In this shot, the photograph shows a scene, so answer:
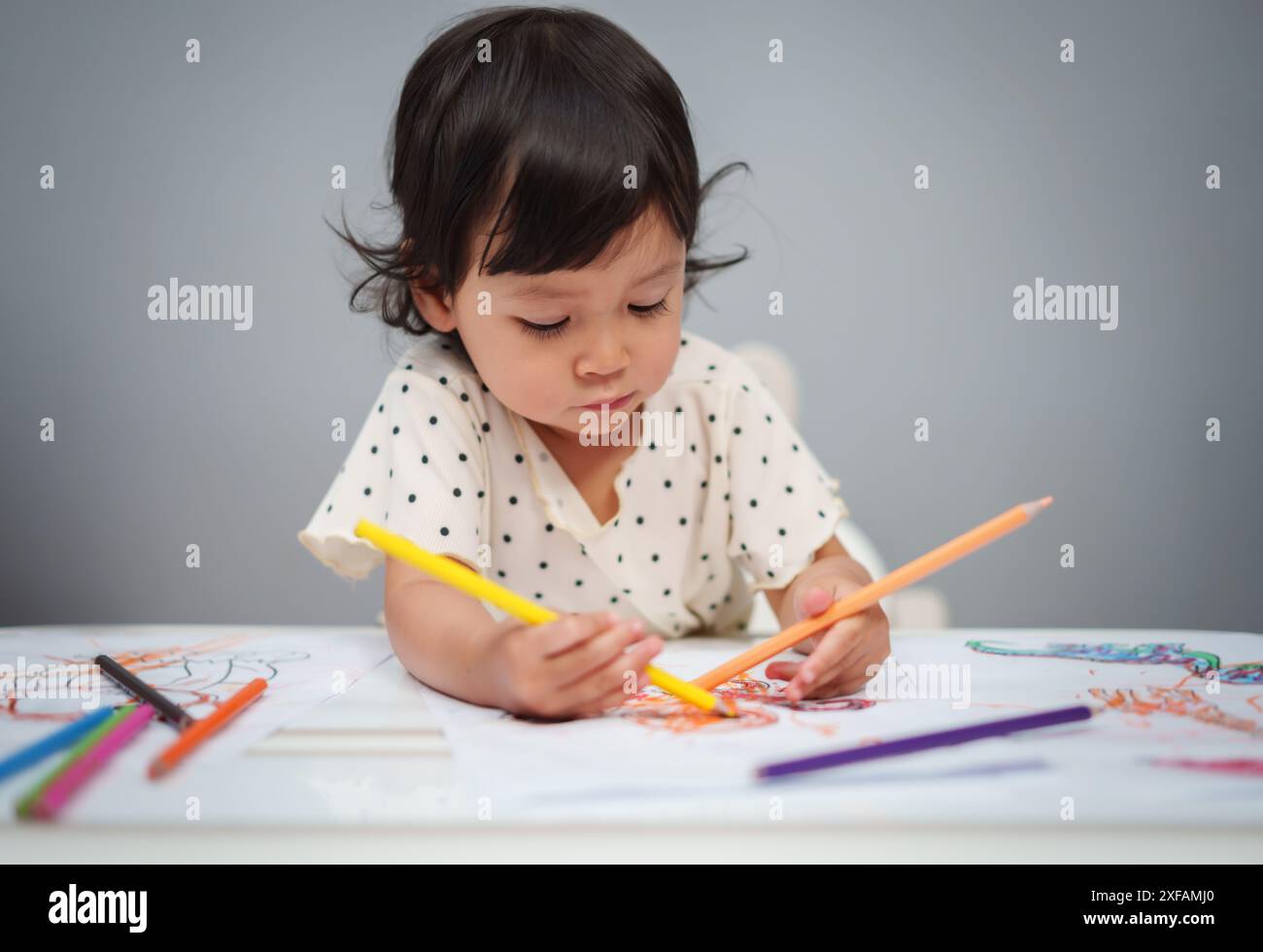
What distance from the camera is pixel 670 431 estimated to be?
2.72ft

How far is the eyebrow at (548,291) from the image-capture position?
0.63 metres

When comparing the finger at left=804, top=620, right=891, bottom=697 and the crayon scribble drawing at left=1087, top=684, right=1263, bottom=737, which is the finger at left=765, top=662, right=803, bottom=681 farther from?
the crayon scribble drawing at left=1087, top=684, right=1263, bottom=737

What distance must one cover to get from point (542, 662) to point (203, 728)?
0.15 meters

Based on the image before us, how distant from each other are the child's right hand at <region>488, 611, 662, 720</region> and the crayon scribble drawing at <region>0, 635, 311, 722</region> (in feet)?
0.52

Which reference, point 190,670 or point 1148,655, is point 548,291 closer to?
point 190,670

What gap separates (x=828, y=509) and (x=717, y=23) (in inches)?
24.8

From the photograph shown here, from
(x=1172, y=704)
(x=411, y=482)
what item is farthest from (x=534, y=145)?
(x=1172, y=704)

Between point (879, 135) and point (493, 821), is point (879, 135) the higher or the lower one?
the higher one

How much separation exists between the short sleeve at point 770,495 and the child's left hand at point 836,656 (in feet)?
0.46

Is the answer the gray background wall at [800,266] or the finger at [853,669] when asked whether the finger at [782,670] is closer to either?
the finger at [853,669]
